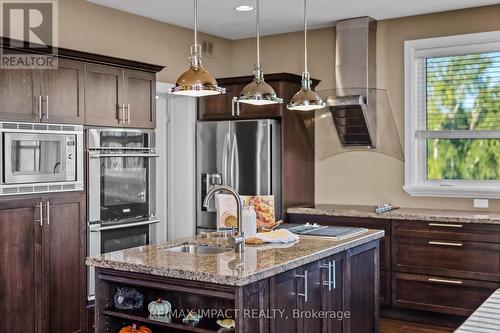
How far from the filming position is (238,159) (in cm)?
566

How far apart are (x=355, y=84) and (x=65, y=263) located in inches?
119

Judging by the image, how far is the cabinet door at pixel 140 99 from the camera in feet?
15.5

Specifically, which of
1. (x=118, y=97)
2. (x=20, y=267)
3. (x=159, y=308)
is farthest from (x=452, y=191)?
(x=20, y=267)

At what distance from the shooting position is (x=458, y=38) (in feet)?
17.1

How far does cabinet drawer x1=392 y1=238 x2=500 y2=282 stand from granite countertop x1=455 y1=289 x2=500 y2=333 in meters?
2.53

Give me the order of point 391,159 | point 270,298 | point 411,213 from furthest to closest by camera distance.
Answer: point 391,159, point 411,213, point 270,298

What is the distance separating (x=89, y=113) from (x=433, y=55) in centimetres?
311

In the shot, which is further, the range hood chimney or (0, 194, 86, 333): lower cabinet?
the range hood chimney

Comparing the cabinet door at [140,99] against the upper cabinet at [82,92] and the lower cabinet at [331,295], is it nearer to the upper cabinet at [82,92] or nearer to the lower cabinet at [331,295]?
the upper cabinet at [82,92]

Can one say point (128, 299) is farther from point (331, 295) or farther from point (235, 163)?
point (235, 163)


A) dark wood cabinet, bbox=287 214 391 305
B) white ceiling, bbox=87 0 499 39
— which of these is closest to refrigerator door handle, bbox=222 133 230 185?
white ceiling, bbox=87 0 499 39

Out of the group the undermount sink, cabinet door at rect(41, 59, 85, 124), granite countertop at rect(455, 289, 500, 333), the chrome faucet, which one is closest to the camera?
granite countertop at rect(455, 289, 500, 333)

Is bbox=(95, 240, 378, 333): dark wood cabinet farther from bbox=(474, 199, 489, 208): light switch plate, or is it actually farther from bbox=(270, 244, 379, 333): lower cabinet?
bbox=(474, 199, 489, 208): light switch plate

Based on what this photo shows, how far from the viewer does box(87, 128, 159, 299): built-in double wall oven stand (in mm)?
4379
